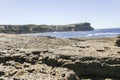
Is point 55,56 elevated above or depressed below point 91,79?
above

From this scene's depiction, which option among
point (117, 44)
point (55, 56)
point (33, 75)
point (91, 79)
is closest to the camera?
point (33, 75)

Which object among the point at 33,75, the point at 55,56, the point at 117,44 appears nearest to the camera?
the point at 33,75

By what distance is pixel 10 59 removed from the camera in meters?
24.6

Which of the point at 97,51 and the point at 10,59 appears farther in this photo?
the point at 97,51

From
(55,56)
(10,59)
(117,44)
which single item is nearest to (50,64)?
(55,56)

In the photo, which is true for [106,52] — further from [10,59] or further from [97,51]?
[10,59]

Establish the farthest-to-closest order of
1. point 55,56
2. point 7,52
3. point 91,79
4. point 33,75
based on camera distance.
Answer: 1. point 7,52
2. point 55,56
3. point 91,79
4. point 33,75

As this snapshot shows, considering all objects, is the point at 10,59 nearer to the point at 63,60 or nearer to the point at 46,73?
the point at 63,60

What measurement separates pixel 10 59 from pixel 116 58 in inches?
362

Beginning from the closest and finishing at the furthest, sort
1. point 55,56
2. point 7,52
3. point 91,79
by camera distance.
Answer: point 91,79
point 55,56
point 7,52

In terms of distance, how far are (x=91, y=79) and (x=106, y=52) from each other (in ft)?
Answer: 13.1

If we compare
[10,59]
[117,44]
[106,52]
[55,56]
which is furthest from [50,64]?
[117,44]

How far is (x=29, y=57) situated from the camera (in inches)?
971

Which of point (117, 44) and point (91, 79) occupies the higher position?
point (117, 44)
